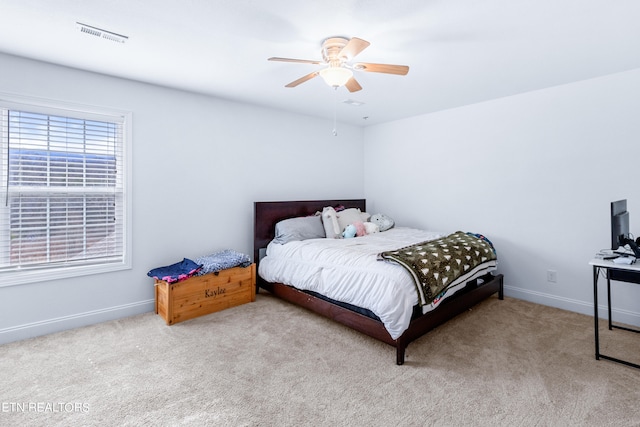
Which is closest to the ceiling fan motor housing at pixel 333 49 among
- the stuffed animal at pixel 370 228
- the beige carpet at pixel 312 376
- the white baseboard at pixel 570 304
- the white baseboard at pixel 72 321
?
the beige carpet at pixel 312 376

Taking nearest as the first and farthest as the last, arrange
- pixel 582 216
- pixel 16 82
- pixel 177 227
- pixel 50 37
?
pixel 50 37 → pixel 16 82 → pixel 582 216 → pixel 177 227

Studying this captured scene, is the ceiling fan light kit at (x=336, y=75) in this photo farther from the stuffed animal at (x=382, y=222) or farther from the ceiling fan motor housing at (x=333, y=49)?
the stuffed animal at (x=382, y=222)

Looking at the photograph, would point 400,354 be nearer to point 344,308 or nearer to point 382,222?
point 344,308

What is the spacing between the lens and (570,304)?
3340 mm

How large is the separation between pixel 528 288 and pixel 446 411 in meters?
2.49

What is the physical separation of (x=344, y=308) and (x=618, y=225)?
84.9 inches

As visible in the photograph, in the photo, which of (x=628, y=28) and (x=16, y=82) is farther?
(x=16, y=82)

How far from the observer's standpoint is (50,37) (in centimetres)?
226

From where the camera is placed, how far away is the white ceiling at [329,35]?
6.26 ft

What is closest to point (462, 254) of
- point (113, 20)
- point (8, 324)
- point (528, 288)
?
point (528, 288)

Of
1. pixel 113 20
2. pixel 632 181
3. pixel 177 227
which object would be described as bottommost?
pixel 177 227

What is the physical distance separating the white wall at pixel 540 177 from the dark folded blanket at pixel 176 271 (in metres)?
3.09

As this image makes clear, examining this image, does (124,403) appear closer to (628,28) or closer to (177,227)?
(177,227)

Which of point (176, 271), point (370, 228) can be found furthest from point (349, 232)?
point (176, 271)
